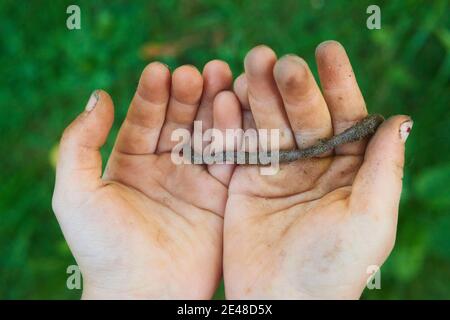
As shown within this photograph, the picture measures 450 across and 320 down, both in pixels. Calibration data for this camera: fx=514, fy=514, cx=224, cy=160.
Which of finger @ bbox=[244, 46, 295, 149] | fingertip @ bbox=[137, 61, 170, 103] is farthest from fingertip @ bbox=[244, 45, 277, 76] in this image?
fingertip @ bbox=[137, 61, 170, 103]

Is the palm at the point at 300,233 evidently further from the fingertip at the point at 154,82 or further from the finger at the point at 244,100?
the fingertip at the point at 154,82

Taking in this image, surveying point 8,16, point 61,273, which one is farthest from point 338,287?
point 8,16

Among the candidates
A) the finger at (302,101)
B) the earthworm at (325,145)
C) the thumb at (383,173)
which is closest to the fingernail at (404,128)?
the thumb at (383,173)

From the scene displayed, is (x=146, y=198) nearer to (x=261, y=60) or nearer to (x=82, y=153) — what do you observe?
(x=82, y=153)

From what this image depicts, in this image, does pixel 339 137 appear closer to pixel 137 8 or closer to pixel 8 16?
pixel 137 8

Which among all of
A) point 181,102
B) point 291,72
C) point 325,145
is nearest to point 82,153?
point 181,102

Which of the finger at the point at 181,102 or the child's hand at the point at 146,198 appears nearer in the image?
the child's hand at the point at 146,198

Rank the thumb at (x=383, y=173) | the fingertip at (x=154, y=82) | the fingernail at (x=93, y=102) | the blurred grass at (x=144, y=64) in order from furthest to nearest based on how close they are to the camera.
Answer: the blurred grass at (x=144, y=64)
the fingertip at (x=154, y=82)
the fingernail at (x=93, y=102)
the thumb at (x=383, y=173)

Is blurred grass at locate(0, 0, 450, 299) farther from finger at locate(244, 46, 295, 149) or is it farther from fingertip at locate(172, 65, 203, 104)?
finger at locate(244, 46, 295, 149)
